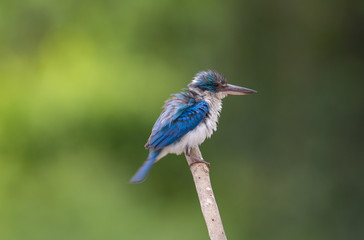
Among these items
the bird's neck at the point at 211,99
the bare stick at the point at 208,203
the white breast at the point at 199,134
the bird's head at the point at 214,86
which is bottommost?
the bare stick at the point at 208,203

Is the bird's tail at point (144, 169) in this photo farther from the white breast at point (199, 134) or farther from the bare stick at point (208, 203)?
the bare stick at point (208, 203)

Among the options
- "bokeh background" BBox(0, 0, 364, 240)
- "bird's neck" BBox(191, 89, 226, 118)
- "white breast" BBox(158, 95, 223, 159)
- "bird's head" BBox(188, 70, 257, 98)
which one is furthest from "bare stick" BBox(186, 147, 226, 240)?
"bokeh background" BBox(0, 0, 364, 240)

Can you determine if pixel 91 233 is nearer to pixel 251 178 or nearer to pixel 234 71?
pixel 251 178

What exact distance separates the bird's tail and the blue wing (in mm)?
37

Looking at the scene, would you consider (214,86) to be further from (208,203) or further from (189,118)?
(208,203)

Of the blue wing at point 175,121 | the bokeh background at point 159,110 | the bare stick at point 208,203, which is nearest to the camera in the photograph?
the bare stick at point 208,203

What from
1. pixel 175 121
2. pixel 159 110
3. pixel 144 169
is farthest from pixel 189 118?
pixel 159 110

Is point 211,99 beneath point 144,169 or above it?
above

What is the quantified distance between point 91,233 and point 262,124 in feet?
7.70

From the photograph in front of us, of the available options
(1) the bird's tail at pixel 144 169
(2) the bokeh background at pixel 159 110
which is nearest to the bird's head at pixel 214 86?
(1) the bird's tail at pixel 144 169

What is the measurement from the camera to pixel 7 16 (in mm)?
6262

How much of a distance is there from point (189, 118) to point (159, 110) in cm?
303

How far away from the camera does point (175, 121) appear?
10.3 feet

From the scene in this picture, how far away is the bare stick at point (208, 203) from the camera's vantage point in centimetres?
230
